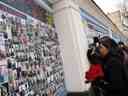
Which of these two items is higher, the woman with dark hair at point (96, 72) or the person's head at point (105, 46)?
the person's head at point (105, 46)

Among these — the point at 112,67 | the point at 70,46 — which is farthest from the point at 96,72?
the point at 70,46

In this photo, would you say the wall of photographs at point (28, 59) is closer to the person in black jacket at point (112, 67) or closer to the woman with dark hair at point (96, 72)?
the woman with dark hair at point (96, 72)

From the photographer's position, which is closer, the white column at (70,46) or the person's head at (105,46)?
the person's head at (105,46)

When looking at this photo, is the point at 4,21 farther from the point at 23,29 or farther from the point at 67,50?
the point at 67,50

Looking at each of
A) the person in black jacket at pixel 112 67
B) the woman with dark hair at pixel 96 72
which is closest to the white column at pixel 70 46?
the woman with dark hair at pixel 96 72

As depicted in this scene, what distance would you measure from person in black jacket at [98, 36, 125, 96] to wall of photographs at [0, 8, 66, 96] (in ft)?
2.60

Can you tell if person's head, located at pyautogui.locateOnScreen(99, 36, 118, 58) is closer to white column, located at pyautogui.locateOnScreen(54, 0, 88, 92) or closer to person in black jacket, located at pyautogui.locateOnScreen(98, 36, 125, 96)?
person in black jacket, located at pyautogui.locateOnScreen(98, 36, 125, 96)

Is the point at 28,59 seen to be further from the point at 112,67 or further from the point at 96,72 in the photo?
the point at 112,67

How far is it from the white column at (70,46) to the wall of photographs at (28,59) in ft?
0.68

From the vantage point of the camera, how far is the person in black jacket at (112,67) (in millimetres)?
2137

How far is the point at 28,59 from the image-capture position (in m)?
2.65

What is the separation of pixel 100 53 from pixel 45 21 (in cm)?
140

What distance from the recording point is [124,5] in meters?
15.3

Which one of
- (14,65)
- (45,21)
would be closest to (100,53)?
(14,65)
